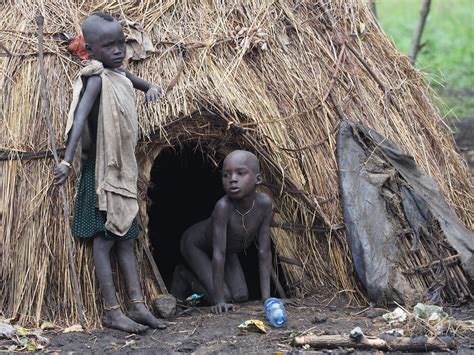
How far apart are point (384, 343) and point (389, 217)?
1.26 meters

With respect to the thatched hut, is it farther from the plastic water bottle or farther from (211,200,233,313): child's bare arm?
the plastic water bottle

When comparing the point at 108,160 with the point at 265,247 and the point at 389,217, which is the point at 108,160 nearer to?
the point at 265,247

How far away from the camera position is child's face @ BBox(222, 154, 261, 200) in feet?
20.9

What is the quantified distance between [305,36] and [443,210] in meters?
1.58

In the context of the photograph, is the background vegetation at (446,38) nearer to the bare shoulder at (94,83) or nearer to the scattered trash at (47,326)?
the bare shoulder at (94,83)

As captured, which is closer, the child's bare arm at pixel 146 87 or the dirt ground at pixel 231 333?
the dirt ground at pixel 231 333

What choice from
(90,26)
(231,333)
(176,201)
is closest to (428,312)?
(231,333)

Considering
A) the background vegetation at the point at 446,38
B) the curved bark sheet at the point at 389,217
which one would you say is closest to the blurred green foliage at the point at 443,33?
the background vegetation at the point at 446,38

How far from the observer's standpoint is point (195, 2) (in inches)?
282

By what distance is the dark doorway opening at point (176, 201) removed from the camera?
8742 millimetres

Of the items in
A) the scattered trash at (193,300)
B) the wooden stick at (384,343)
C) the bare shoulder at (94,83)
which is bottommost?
the wooden stick at (384,343)

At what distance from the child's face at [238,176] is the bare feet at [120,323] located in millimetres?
1048

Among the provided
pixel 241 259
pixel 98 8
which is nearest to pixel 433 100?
pixel 241 259

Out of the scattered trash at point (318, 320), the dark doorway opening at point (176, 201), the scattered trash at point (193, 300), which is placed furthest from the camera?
the dark doorway opening at point (176, 201)
